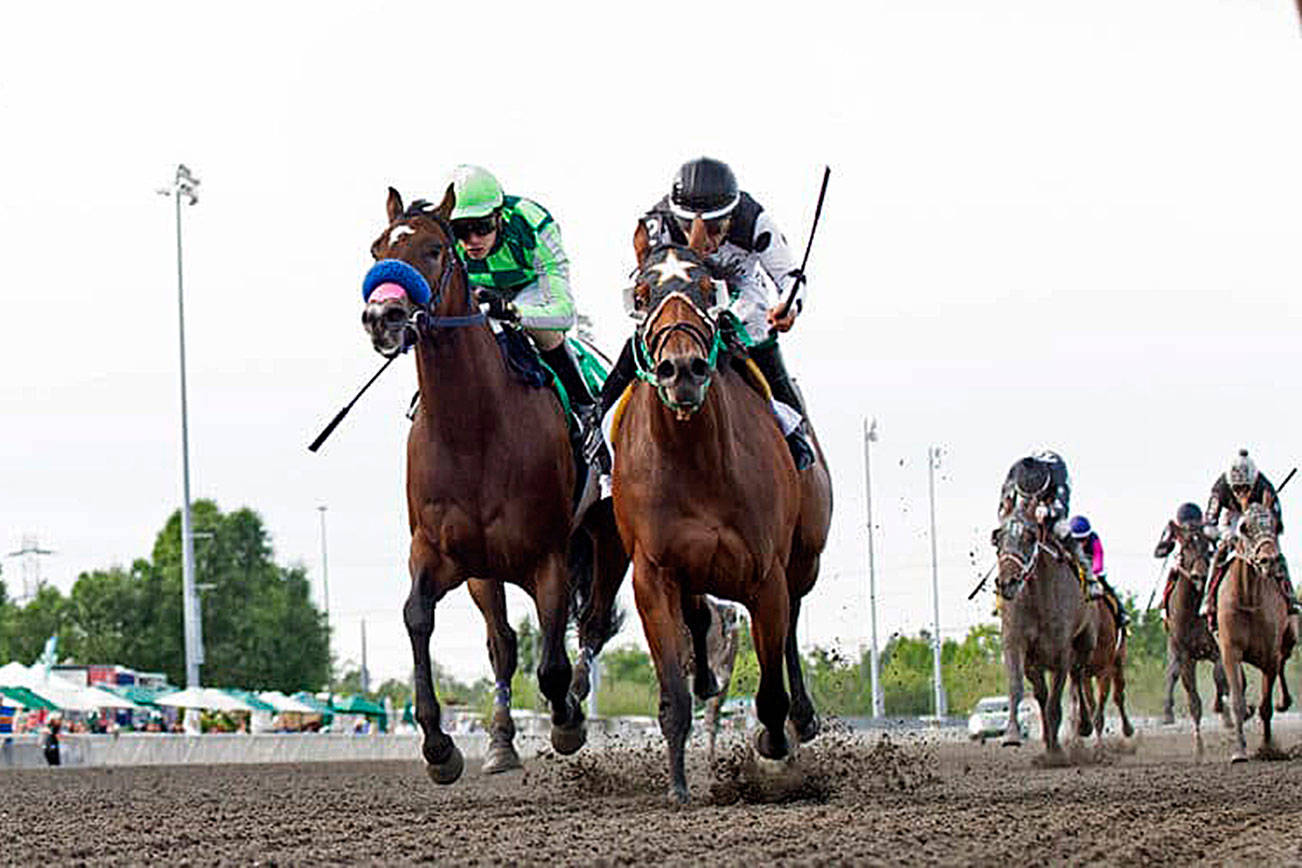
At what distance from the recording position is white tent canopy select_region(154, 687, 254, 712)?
2186 inches

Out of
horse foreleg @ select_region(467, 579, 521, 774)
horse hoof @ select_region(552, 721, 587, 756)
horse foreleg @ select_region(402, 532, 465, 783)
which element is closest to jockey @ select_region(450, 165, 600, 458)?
horse foreleg @ select_region(402, 532, 465, 783)

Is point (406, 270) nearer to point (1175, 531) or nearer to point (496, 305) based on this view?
point (496, 305)

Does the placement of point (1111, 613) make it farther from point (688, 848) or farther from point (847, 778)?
point (688, 848)

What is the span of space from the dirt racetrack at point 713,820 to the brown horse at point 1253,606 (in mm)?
3522

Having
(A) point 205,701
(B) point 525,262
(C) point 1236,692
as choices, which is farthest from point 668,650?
(A) point 205,701

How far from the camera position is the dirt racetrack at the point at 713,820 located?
30.5 ft

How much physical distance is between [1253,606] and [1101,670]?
297 inches

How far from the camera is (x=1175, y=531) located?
98.8 ft

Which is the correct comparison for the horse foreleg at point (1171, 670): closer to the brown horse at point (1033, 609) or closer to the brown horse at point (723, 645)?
the brown horse at point (723, 645)

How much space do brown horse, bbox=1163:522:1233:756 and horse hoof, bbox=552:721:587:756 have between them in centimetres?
1544

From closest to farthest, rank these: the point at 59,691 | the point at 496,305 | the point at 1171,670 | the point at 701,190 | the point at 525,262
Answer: the point at 701,190 < the point at 496,305 < the point at 525,262 < the point at 1171,670 < the point at 59,691

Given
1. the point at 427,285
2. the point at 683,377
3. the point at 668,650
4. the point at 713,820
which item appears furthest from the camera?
the point at 427,285

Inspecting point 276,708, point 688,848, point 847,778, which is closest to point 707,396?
point 688,848

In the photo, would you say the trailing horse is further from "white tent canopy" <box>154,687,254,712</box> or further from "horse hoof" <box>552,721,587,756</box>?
"white tent canopy" <box>154,687,254,712</box>
